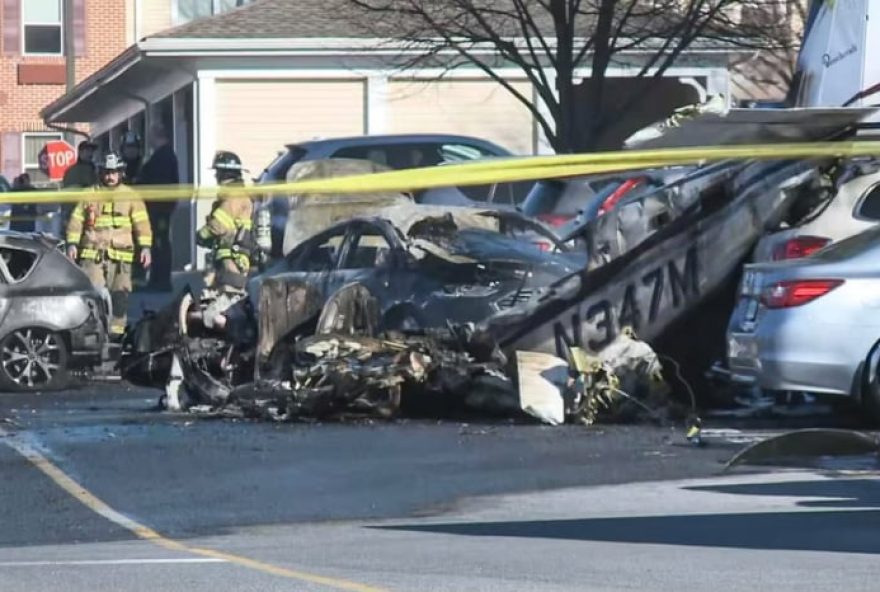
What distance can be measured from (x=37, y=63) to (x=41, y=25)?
0.87 metres

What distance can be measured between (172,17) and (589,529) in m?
32.5

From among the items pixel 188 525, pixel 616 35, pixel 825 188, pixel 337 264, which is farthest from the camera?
pixel 616 35

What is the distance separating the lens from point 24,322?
1741 cm

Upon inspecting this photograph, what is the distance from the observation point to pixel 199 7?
130 ft

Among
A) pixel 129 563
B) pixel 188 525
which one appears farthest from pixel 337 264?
pixel 129 563

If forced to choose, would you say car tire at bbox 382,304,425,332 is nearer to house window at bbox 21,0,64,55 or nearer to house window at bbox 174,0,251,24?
house window at bbox 174,0,251,24

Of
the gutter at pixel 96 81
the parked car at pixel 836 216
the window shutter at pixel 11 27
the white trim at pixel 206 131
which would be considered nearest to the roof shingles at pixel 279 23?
the gutter at pixel 96 81

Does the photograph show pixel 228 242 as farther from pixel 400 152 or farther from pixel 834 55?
pixel 834 55

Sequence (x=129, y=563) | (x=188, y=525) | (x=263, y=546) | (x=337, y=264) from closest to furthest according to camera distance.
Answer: (x=129, y=563) < (x=263, y=546) < (x=188, y=525) < (x=337, y=264)

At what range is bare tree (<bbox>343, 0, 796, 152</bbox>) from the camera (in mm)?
25750

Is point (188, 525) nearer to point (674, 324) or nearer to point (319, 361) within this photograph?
point (319, 361)

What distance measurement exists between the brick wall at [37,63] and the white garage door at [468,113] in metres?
16.4

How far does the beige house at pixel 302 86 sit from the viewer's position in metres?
29.3

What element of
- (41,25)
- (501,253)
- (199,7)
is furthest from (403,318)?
(41,25)
